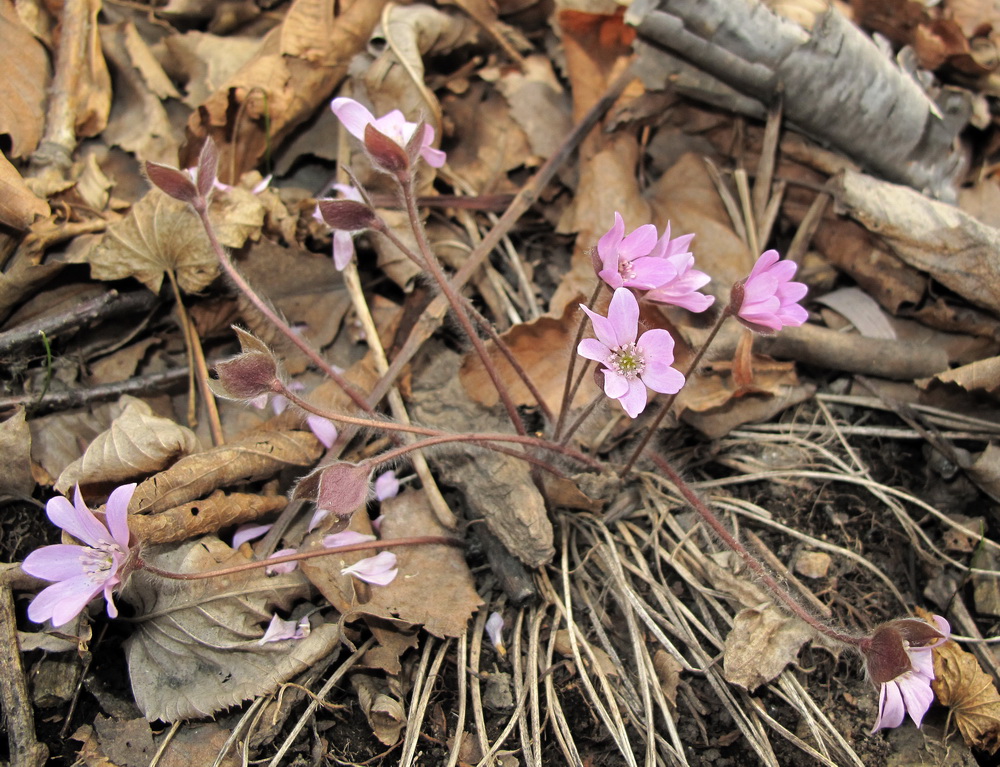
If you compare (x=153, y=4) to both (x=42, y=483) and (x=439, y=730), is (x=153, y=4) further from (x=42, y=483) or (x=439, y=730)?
(x=439, y=730)

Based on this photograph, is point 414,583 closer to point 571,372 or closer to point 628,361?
point 571,372

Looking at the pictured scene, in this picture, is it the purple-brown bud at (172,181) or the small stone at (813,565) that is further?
the small stone at (813,565)

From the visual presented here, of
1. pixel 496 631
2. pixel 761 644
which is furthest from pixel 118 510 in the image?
pixel 761 644

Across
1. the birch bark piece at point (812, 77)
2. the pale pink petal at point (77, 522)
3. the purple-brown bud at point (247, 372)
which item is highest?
the birch bark piece at point (812, 77)

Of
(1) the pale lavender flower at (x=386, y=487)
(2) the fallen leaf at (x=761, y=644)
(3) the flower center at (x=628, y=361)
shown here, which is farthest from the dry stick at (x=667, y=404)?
(1) the pale lavender flower at (x=386, y=487)

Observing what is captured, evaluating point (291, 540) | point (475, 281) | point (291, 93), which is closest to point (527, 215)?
point (475, 281)

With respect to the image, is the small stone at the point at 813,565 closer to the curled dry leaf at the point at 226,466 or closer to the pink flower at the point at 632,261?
the pink flower at the point at 632,261
